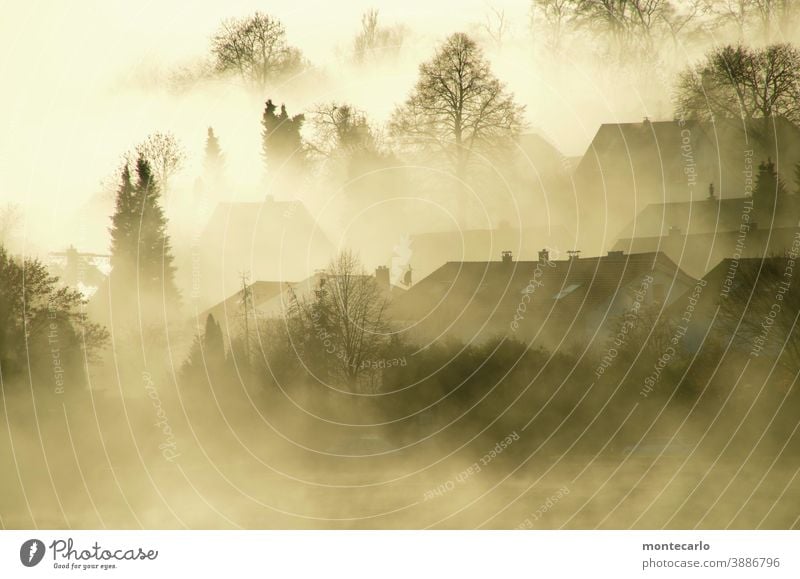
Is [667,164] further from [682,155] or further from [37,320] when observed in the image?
[37,320]

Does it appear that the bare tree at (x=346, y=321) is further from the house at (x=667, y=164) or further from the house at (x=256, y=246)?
the house at (x=667, y=164)

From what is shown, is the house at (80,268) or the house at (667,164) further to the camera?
the house at (80,268)

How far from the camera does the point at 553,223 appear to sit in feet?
85.3

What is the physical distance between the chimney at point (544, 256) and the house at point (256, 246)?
210 inches

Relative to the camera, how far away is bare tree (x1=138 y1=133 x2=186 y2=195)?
2409cm

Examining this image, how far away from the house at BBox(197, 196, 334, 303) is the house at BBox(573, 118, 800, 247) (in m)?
7.26

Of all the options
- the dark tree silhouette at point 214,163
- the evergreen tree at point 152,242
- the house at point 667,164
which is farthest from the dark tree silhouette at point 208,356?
the house at point 667,164

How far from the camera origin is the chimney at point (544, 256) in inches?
1004

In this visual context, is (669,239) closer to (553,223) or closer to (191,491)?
(553,223)

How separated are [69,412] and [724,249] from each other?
54.8ft

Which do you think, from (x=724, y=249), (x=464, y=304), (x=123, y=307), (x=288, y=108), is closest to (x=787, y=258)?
(x=724, y=249)

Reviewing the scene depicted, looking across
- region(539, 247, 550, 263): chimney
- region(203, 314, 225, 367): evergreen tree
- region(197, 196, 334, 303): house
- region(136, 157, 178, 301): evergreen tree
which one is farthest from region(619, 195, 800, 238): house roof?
region(136, 157, 178, 301): evergreen tree

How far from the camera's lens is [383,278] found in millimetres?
24344

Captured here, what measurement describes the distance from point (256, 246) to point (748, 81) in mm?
12675
